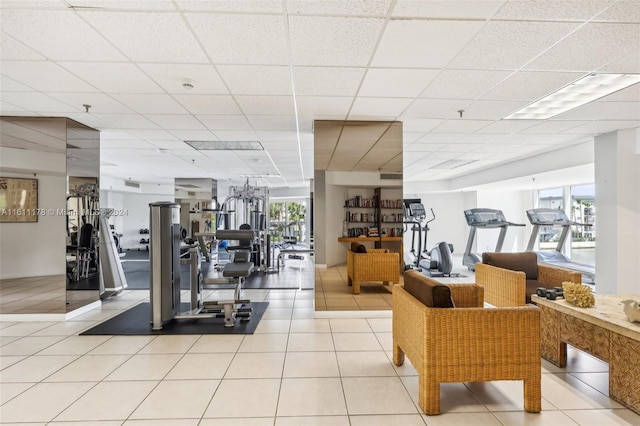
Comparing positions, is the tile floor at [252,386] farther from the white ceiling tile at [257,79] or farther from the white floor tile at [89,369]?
the white ceiling tile at [257,79]

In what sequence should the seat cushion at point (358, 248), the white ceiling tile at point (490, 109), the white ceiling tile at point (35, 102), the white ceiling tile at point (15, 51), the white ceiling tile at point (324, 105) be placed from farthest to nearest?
1. the seat cushion at point (358, 248)
2. the white ceiling tile at point (490, 109)
3. the white ceiling tile at point (324, 105)
4. the white ceiling tile at point (35, 102)
5. the white ceiling tile at point (15, 51)

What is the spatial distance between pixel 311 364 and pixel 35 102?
4280 mm

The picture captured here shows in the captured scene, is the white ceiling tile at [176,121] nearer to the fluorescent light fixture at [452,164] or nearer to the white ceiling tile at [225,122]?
the white ceiling tile at [225,122]

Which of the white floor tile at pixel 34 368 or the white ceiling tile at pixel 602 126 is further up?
the white ceiling tile at pixel 602 126

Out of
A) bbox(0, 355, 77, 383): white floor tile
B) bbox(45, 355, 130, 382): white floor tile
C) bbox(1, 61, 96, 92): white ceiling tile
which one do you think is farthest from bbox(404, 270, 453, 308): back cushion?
→ bbox(1, 61, 96, 92): white ceiling tile

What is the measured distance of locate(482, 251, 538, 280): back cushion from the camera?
4359 mm

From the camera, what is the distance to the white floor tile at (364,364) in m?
2.70

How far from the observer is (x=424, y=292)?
2357 mm

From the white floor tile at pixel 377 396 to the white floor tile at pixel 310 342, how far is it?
0.68 metres

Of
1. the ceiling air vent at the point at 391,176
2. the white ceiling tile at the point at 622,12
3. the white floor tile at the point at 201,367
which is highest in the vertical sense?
the white ceiling tile at the point at 622,12

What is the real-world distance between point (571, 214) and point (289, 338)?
10.3m

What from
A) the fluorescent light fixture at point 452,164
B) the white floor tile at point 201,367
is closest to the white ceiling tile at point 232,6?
the white floor tile at point 201,367

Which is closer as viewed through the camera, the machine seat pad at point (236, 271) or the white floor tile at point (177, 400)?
the white floor tile at point (177, 400)

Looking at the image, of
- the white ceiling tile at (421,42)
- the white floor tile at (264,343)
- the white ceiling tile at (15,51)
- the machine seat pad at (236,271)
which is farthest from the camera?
the machine seat pad at (236,271)
